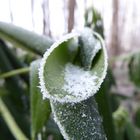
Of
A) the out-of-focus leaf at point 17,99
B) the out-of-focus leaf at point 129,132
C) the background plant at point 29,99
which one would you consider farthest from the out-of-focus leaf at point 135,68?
the out-of-focus leaf at point 17,99

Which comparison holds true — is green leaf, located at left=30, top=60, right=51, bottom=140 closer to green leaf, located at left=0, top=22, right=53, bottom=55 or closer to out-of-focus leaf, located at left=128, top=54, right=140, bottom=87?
green leaf, located at left=0, top=22, right=53, bottom=55

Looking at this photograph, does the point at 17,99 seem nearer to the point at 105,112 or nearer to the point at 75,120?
the point at 105,112

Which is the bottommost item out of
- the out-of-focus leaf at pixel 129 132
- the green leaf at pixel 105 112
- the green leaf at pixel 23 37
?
the out-of-focus leaf at pixel 129 132

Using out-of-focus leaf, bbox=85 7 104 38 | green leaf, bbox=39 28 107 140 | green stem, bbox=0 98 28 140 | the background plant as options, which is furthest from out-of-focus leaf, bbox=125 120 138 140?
green leaf, bbox=39 28 107 140

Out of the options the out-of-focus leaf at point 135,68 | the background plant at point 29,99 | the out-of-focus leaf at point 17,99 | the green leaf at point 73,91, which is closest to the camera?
the green leaf at point 73,91

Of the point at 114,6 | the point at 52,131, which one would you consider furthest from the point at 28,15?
the point at 114,6

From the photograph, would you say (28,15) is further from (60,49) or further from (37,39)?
(60,49)

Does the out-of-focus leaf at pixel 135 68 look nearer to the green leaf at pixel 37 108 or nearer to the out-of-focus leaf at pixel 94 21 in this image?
the out-of-focus leaf at pixel 94 21

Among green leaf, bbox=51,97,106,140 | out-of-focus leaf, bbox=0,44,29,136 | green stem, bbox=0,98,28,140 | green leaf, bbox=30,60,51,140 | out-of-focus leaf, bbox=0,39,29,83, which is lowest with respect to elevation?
out-of-focus leaf, bbox=0,44,29,136
